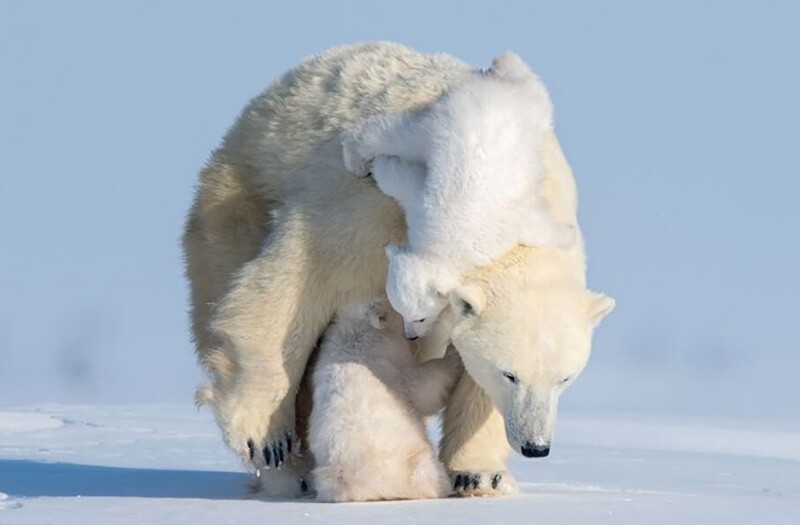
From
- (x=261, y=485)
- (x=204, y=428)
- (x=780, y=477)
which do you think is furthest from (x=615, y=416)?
(x=261, y=485)

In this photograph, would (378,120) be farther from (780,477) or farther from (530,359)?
(780,477)

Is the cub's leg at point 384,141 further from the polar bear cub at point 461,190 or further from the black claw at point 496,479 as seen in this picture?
the black claw at point 496,479

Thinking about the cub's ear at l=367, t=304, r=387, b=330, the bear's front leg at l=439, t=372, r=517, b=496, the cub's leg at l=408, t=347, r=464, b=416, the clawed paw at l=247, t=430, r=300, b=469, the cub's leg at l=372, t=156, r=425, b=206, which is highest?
the cub's leg at l=372, t=156, r=425, b=206

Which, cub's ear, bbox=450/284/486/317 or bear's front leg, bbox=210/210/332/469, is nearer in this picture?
cub's ear, bbox=450/284/486/317

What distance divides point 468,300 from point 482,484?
80cm

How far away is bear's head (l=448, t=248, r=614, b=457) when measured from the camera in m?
5.77

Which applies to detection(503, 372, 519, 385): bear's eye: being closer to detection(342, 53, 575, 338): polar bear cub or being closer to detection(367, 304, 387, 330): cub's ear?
detection(342, 53, 575, 338): polar bear cub

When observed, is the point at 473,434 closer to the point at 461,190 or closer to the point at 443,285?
the point at 443,285

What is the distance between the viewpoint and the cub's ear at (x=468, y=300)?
19.1ft

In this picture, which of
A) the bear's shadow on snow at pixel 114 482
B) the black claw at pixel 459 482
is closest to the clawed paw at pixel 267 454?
the bear's shadow on snow at pixel 114 482

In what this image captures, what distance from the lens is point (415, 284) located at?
19.4 feet

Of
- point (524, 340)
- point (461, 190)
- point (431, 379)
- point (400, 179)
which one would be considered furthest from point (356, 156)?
point (524, 340)

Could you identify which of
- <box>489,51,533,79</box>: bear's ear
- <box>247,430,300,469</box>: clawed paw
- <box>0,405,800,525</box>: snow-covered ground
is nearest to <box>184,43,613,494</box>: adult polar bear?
<box>247,430,300,469</box>: clawed paw

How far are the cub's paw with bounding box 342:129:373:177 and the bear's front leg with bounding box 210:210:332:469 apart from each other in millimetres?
269
